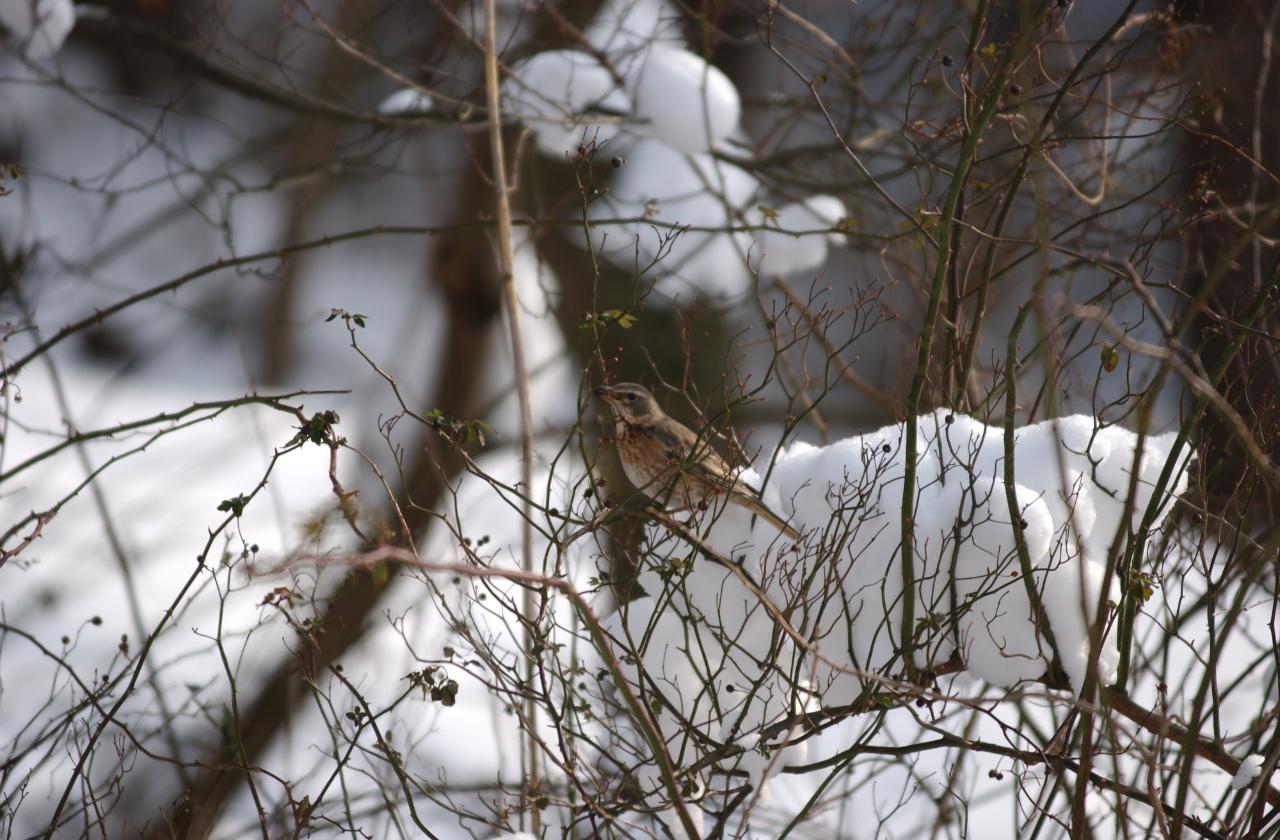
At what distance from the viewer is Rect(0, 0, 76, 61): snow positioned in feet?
16.2

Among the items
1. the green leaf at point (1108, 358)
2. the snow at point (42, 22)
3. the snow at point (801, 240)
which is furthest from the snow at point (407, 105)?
the green leaf at point (1108, 358)

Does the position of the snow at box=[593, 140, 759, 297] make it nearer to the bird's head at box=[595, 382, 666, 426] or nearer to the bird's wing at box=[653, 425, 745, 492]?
the bird's head at box=[595, 382, 666, 426]

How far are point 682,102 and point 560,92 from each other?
1.80 ft

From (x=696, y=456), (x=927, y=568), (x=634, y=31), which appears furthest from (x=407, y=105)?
(x=927, y=568)

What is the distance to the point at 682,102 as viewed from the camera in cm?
493

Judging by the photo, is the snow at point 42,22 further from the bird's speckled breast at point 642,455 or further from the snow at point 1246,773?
the snow at point 1246,773

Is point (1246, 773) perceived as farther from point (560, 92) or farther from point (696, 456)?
point (560, 92)

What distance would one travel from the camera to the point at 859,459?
3.03 meters

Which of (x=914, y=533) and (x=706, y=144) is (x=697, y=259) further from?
(x=914, y=533)

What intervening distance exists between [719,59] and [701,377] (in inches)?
90.0

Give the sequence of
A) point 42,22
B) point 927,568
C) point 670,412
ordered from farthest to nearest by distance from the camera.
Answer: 1. point 670,412
2. point 42,22
3. point 927,568

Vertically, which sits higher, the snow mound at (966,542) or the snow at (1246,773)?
the snow mound at (966,542)

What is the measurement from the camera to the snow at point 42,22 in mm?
4949

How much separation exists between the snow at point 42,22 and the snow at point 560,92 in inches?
71.4
